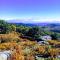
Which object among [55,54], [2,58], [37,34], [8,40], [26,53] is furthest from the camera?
[37,34]

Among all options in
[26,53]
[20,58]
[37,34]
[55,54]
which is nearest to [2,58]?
[20,58]

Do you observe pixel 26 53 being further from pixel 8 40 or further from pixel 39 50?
pixel 8 40

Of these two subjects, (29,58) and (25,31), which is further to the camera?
(25,31)

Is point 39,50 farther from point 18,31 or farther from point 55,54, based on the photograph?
point 18,31

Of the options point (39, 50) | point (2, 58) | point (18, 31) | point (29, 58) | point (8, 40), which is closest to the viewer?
point (2, 58)

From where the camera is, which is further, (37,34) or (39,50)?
(37,34)

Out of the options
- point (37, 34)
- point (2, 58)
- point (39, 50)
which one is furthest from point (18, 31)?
point (2, 58)

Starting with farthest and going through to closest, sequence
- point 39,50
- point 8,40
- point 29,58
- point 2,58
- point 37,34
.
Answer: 1. point 37,34
2. point 8,40
3. point 39,50
4. point 29,58
5. point 2,58
